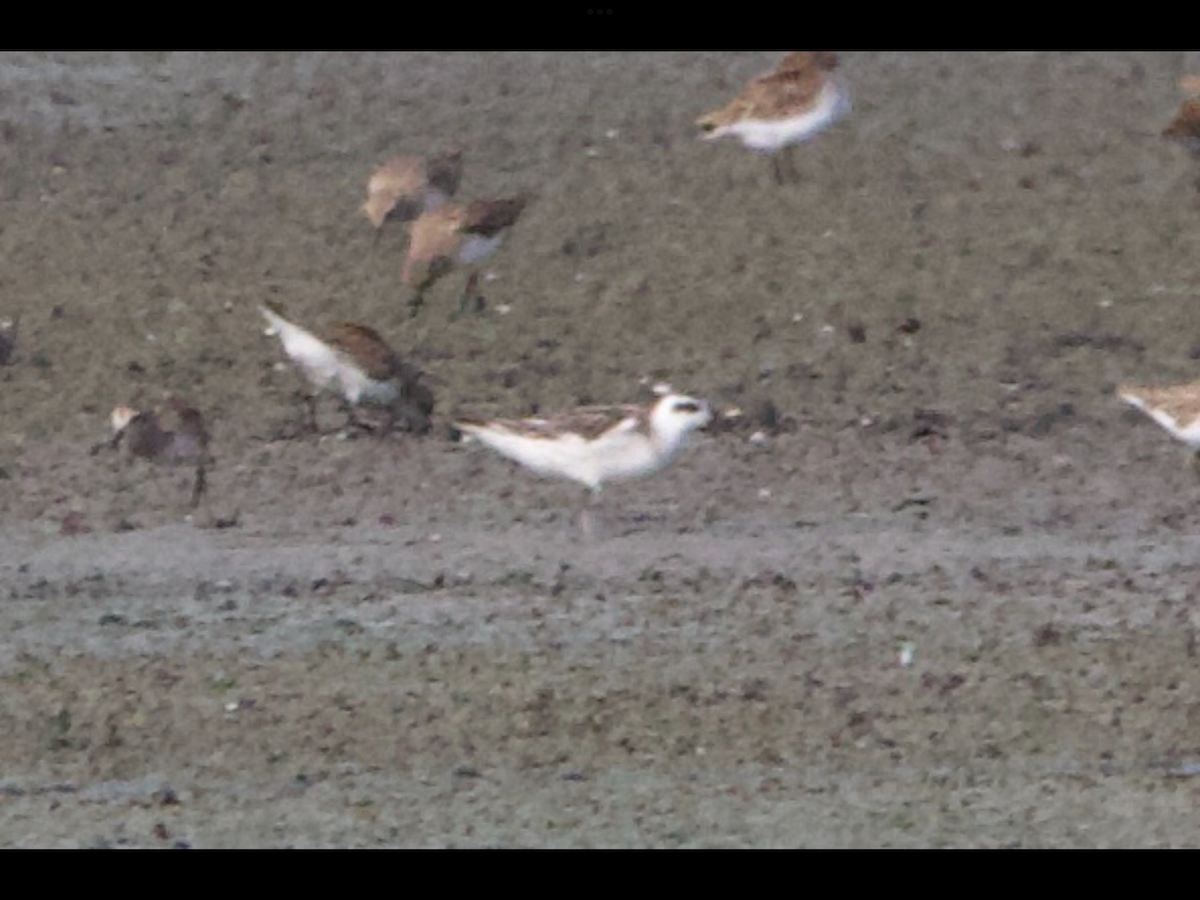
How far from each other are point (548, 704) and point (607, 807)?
0.57m

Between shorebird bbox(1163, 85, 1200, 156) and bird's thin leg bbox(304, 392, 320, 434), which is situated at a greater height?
bird's thin leg bbox(304, 392, 320, 434)

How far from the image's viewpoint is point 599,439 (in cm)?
791

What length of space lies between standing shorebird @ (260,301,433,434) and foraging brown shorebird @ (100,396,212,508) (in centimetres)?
50

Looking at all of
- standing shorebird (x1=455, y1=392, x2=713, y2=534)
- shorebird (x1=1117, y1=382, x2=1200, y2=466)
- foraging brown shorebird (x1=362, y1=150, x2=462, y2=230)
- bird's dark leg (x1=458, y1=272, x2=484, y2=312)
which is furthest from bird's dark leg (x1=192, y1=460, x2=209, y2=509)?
shorebird (x1=1117, y1=382, x2=1200, y2=466)

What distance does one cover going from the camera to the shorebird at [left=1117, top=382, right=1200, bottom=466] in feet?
26.9

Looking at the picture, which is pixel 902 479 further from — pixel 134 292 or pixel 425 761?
pixel 134 292

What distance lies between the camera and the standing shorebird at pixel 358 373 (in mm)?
8633

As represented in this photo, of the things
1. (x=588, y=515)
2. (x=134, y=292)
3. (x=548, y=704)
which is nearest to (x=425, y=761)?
(x=548, y=704)

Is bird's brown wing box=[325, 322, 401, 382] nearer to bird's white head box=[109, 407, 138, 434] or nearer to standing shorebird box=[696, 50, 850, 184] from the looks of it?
bird's white head box=[109, 407, 138, 434]

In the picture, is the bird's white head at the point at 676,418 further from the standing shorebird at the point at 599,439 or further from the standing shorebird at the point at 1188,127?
the standing shorebird at the point at 1188,127

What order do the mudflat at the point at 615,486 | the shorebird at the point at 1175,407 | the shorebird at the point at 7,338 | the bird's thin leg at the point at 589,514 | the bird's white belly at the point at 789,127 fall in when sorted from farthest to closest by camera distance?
1. the bird's white belly at the point at 789,127
2. the shorebird at the point at 7,338
3. the shorebird at the point at 1175,407
4. the bird's thin leg at the point at 589,514
5. the mudflat at the point at 615,486

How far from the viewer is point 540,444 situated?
7.98 metres

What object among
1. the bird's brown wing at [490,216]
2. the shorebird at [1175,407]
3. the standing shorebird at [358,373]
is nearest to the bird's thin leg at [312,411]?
the standing shorebird at [358,373]

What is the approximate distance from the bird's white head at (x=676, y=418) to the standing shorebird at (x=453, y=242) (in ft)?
5.64
